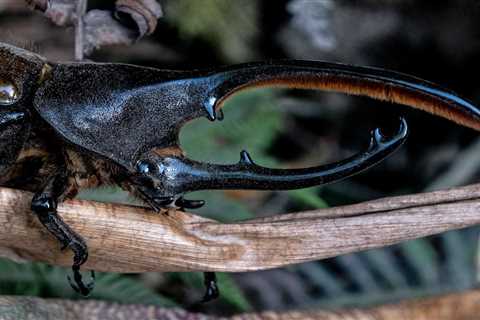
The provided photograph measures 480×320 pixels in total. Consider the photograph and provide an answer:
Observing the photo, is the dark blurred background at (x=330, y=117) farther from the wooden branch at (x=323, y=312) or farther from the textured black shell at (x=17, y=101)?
the textured black shell at (x=17, y=101)

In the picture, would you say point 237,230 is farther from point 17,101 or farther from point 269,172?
point 17,101

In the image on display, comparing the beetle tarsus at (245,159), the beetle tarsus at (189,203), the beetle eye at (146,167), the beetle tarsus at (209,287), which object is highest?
the beetle tarsus at (245,159)

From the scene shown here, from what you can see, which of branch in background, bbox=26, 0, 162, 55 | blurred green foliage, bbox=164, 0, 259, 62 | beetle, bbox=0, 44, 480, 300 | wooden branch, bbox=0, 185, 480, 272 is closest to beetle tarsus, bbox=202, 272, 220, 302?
beetle, bbox=0, 44, 480, 300

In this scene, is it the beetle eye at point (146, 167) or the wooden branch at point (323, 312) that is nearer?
the beetle eye at point (146, 167)

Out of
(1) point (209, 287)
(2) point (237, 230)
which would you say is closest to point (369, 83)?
(2) point (237, 230)

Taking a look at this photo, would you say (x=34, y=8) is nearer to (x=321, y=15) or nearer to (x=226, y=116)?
(x=226, y=116)

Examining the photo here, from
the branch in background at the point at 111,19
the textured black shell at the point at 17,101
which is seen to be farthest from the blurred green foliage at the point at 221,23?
the textured black shell at the point at 17,101
